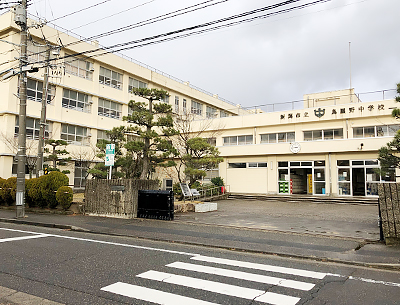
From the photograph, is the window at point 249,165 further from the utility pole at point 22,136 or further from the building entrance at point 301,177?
the utility pole at point 22,136

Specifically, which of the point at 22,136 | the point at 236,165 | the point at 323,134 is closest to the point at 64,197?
the point at 22,136

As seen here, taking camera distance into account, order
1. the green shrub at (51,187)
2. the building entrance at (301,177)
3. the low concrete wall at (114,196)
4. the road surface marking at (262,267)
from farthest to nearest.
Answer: the building entrance at (301,177) → the green shrub at (51,187) → the low concrete wall at (114,196) → the road surface marking at (262,267)

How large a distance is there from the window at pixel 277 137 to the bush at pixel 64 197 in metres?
18.5

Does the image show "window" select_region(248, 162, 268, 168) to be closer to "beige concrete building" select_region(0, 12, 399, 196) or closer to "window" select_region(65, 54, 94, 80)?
"beige concrete building" select_region(0, 12, 399, 196)

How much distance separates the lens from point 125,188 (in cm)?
1352

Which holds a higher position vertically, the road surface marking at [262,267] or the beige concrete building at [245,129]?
the beige concrete building at [245,129]

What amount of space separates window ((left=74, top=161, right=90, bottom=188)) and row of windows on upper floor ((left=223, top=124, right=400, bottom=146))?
14.0 meters

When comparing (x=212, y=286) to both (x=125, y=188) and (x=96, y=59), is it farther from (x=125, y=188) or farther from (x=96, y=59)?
(x=96, y=59)

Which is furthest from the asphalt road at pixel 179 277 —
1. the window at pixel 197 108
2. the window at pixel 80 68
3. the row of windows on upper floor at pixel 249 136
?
the window at pixel 197 108

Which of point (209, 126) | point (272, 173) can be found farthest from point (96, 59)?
point (272, 173)

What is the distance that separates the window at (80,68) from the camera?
28.2m

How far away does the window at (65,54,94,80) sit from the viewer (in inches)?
1109

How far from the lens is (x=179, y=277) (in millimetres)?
5402

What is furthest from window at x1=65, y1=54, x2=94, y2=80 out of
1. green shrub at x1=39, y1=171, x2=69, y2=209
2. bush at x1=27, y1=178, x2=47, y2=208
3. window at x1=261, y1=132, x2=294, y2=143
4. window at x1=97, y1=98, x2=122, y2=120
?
window at x1=261, y1=132, x2=294, y2=143
